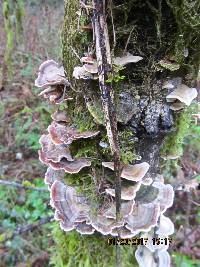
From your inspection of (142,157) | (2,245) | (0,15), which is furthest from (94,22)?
(0,15)

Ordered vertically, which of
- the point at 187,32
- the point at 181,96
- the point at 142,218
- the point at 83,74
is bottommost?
the point at 142,218

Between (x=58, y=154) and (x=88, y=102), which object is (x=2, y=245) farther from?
(x=88, y=102)

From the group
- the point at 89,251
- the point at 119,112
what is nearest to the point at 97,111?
the point at 119,112

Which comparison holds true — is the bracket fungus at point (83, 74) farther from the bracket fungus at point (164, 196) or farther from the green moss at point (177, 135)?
the bracket fungus at point (164, 196)

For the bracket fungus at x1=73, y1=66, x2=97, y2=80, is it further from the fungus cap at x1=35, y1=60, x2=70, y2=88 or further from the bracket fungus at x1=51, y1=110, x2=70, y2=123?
the bracket fungus at x1=51, y1=110, x2=70, y2=123

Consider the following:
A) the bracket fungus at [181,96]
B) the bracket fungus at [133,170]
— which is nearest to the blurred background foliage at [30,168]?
the bracket fungus at [133,170]

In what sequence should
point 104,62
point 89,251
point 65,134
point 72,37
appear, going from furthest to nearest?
point 89,251 → point 65,134 → point 72,37 → point 104,62

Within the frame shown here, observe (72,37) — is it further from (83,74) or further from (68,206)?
(68,206)

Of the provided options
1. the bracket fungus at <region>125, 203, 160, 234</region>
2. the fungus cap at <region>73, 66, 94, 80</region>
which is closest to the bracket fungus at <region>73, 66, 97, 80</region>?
the fungus cap at <region>73, 66, 94, 80</region>
